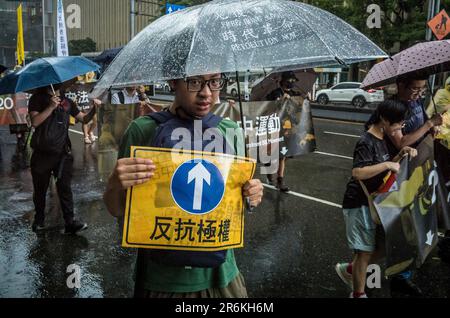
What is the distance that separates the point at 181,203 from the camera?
2.00 meters

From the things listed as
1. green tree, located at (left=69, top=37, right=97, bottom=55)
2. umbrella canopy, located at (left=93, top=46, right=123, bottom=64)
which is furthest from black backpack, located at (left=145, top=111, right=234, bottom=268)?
green tree, located at (left=69, top=37, right=97, bottom=55)

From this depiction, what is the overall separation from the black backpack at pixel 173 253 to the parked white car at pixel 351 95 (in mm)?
23918

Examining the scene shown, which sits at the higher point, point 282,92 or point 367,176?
point 282,92

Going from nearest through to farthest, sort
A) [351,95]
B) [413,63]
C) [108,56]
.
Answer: [413,63] < [108,56] < [351,95]

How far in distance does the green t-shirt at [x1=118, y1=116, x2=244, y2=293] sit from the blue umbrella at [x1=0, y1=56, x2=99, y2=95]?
114 inches

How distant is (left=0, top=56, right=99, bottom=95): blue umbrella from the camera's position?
179 inches

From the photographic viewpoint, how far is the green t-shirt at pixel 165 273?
78.4 inches

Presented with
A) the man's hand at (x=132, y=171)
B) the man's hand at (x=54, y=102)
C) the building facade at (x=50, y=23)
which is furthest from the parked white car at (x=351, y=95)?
the building facade at (x=50, y=23)

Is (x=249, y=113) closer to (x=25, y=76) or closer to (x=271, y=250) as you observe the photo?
(x=271, y=250)

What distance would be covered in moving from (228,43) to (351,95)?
84.5 ft

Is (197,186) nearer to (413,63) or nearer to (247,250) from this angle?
(413,63)

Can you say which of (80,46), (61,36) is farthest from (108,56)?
(80,46)
